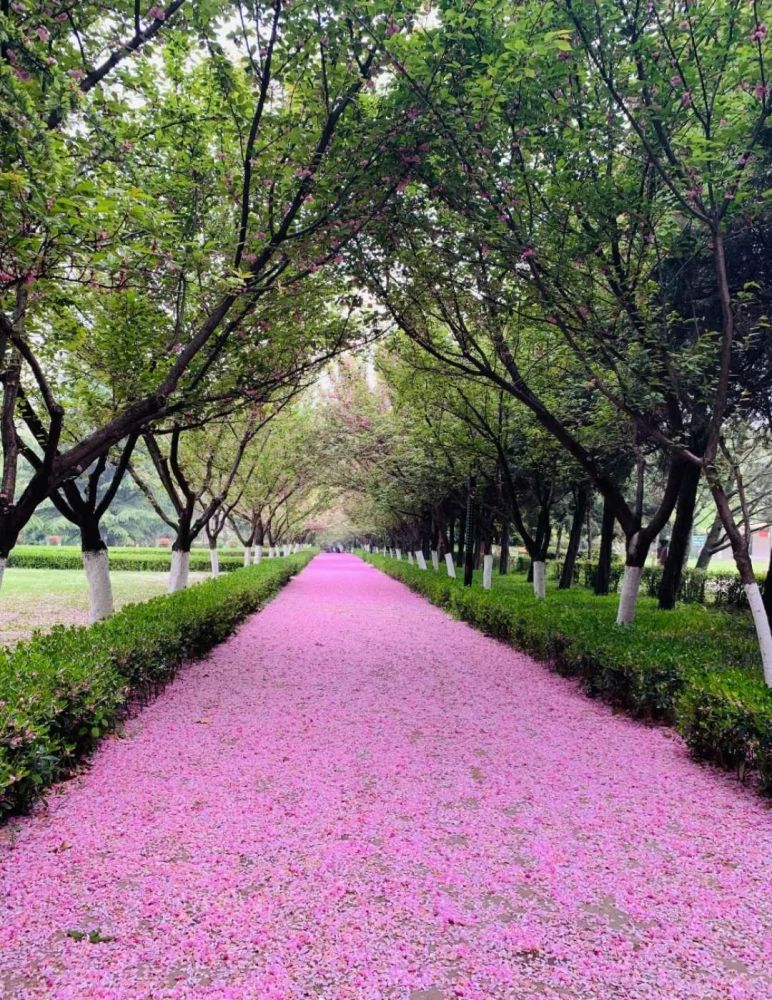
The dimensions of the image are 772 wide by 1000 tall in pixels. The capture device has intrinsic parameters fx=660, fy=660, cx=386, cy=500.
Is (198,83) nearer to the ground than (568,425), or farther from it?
farther from it

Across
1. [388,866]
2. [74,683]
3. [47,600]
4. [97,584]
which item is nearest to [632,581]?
[388,866]

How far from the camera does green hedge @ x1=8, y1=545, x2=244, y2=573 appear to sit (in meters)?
30.8

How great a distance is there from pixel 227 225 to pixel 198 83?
1.21m

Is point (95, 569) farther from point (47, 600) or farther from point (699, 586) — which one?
point (699, 586)

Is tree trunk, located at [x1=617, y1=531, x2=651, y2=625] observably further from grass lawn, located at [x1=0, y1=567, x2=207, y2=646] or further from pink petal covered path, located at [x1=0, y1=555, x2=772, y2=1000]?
grass lawn, located at [x1=0, y1=567, x2=207, y2=646]

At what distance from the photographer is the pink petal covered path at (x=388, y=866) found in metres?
2.33

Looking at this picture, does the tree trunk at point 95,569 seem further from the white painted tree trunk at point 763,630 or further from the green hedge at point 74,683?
the white painted tree trunk at point 763,630

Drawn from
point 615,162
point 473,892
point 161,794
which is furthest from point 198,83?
point 473,892

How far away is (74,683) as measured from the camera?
4.21 metres

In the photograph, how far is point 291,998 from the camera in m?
2.17

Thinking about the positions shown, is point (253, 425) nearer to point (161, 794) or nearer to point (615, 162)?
point (615, 162)

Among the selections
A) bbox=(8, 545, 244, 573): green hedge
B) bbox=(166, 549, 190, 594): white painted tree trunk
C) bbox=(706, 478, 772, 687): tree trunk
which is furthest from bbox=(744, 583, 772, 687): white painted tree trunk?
bbox=(8, 545, 244, 573): green hedge

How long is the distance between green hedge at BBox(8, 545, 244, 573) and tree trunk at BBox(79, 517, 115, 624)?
2380 centimetres

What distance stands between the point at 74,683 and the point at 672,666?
15.3 feet
